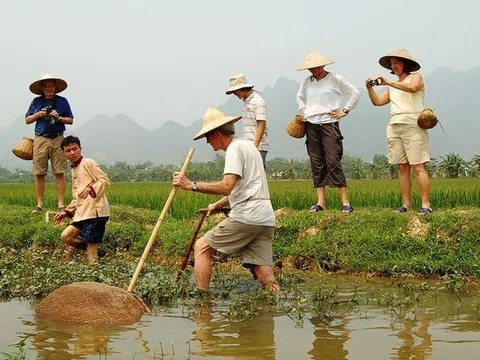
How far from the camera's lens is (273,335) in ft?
15.7

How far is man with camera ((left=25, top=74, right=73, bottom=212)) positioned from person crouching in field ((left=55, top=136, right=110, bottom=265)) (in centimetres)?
227

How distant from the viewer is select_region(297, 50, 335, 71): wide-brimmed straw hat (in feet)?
26.4

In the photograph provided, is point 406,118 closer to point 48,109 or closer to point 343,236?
point 343,236

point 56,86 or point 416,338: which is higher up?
point 56,86

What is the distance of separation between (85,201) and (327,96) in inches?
120

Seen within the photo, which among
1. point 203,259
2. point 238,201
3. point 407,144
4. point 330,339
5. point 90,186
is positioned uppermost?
point 407,144

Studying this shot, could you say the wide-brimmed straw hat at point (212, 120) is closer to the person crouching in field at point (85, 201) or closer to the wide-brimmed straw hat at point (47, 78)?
the person crouching in field at point (85, 201)

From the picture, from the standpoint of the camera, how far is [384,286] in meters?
6.62

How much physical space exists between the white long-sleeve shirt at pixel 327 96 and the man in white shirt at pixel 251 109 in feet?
1.89

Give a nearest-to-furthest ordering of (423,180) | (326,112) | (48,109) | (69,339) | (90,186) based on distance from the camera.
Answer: (69,339)
(90,186)
(423,180)
(326,112)
(48,109)

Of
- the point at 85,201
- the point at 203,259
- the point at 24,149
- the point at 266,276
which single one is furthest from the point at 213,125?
the point at 24,149

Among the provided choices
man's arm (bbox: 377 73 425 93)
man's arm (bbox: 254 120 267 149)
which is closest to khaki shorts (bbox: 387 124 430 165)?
man's arm (bbox: 377 73 425 93)

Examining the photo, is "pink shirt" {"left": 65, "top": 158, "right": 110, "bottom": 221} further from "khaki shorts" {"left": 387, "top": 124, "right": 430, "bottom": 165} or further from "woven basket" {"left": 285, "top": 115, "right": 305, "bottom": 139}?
"khaki shorts" {"left": 387, "top": 124, "right": 430, "bottom": 165}

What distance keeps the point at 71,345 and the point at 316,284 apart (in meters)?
2.86
